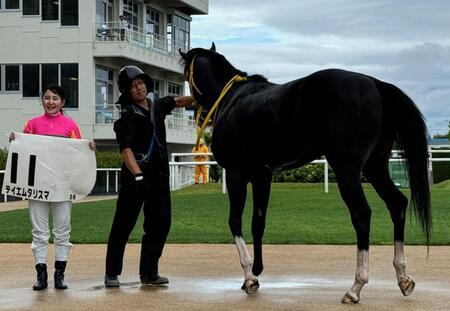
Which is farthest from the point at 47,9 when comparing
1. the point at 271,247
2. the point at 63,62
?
the point at 271,247

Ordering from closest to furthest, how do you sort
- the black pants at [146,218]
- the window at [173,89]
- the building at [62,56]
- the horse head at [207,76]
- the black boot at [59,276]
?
the black boot at [59,276]
the black pants at [146,218]
the horse head at [207,76]
the building at [62,56]
the window at [173,89]

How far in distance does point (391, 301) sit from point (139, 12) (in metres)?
37.1

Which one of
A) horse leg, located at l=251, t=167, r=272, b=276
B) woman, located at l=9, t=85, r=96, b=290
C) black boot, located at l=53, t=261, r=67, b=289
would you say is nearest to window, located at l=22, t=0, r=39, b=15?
woman, located at l=9, t=85, r=96, b=290

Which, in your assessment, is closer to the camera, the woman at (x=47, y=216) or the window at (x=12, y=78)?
the woman at (x=47, y=216)

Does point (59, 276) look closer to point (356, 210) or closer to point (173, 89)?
point (356, 210)

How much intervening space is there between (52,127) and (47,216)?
82 cm

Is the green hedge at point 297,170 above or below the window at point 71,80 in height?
below

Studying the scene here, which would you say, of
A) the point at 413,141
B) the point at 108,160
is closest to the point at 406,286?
the point at 413,141

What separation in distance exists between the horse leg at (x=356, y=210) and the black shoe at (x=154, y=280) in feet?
6.17

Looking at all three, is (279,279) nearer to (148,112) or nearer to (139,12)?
(148,112)

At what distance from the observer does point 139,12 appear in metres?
41.8

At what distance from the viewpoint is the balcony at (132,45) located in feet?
119

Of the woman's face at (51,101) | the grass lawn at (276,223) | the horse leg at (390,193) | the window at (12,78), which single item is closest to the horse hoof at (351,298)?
the horse leg at (390,193)

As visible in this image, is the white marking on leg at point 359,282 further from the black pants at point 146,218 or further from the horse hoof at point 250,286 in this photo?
the black pants at point 146,218
